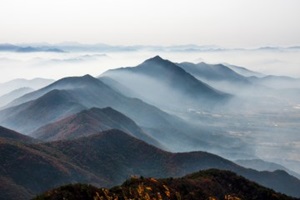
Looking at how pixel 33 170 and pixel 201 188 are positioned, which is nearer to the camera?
pixel 201 188

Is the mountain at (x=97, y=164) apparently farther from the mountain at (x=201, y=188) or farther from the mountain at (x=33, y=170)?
the mountain at (x=201, y=188)

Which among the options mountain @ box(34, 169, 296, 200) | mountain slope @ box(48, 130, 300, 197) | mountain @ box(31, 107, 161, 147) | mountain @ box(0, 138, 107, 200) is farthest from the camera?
mountain @ box(31, 107, 161, 147)

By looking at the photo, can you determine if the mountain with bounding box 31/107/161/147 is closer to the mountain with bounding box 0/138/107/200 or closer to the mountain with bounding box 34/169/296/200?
the mountain with bounding box 0/138/107/200

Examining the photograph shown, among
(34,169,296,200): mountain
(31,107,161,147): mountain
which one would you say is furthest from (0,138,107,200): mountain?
(31,107,161,147): mountain

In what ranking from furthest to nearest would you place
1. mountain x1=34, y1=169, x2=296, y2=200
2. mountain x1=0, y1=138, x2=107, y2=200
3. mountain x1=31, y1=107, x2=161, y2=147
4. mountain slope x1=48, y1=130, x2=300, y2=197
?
mountain x1=31, y1=107, x2=161, y2=147
mountain slope x1=48, y1=130, x2=300, y2=197
mountain x1=0, y1=138, x2=107, y2=200
mountain x1=34, y1=169, x2=296, y2=200

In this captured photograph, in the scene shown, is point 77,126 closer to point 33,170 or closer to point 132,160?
point 132,160

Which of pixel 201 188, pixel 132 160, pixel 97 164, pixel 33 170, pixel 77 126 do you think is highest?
pixel 201 188

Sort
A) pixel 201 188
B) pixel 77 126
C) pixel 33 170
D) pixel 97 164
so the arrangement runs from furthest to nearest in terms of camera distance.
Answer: pixel 77 126 < pixel 97 164 < pixel 33 170 < pixel 201 188

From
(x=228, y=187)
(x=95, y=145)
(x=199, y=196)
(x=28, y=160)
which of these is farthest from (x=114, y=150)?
(x=199, y=196)

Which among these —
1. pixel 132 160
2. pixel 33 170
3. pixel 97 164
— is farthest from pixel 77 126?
pixel 33 170

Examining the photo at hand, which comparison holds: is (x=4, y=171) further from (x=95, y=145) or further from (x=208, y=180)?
(x=208, y=180)
